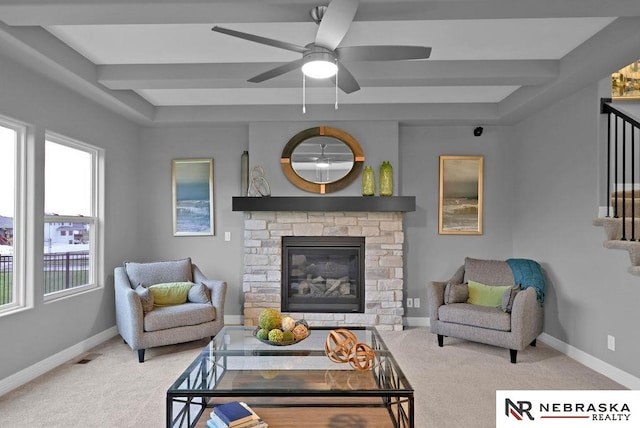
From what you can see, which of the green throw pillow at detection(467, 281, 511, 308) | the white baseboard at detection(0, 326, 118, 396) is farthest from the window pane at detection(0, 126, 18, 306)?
the green throw pillow at detection(467, 281, 511, 308)

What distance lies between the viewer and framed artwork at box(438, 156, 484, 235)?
17.2 feet

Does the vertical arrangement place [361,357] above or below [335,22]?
below

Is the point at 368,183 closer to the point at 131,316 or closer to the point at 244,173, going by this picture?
the point at 244,173

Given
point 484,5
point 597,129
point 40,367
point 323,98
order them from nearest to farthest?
point 484,5
point 40,367
point 597,129
point 323,98

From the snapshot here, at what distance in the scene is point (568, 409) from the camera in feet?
8.61

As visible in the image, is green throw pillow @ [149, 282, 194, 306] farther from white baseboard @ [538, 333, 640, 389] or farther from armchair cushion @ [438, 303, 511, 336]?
white baseboard @ [538, 333, 640, 389]

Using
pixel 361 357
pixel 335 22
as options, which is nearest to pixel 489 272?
pixel 361 357

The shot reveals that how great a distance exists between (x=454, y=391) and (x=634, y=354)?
54.4 inches

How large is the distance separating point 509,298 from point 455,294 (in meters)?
0.55

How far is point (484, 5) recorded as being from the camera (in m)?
2.42

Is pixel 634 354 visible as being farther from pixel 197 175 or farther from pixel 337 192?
pixel 197 175

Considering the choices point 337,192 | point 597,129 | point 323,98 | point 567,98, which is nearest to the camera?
point 597,129

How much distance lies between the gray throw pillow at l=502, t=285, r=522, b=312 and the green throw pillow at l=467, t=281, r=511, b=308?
21cm

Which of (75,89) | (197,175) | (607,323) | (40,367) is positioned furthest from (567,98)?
(40,367)
